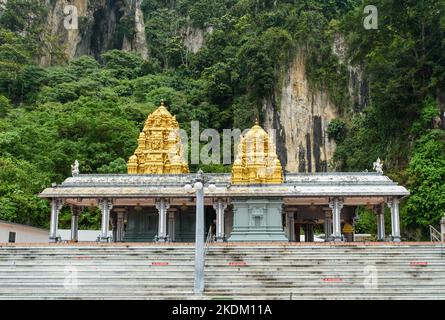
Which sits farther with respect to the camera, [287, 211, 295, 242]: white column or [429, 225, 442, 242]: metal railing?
[287, 211, 295, 242]: white column

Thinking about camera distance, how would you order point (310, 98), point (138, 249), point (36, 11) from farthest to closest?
point (36, 11)
point (310, 98)
point (138, 249)

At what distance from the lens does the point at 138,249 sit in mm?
22047

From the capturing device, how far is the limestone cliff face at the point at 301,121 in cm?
5138

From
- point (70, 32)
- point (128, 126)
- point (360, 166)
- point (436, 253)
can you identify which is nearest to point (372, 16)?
point (360, 166)

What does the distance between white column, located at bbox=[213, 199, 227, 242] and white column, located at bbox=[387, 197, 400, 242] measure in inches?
275

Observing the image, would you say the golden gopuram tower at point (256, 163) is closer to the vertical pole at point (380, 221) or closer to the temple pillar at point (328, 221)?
the temple pillar at point (328, 221)

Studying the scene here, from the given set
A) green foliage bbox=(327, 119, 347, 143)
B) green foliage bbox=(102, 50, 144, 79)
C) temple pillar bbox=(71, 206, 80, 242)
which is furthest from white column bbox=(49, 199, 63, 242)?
green foliage bbox=(102, 50, 144, 79)

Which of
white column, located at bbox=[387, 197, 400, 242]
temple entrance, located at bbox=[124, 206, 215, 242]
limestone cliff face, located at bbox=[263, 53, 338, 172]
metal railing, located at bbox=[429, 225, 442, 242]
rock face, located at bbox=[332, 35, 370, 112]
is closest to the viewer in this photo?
white column, located at bbox=[387, 197, 400, 242]

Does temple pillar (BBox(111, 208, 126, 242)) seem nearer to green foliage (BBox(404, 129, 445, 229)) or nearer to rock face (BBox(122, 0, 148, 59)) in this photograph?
green foliage (BBox(404, 129, 445, 229))

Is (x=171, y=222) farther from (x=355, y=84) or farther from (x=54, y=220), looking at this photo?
(x=355, y=84)

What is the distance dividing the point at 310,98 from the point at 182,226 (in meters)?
26.8

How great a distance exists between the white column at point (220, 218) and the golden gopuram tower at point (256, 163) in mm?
1675

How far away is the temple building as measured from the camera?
2633cm

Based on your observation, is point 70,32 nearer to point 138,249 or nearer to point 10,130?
point 10,130
